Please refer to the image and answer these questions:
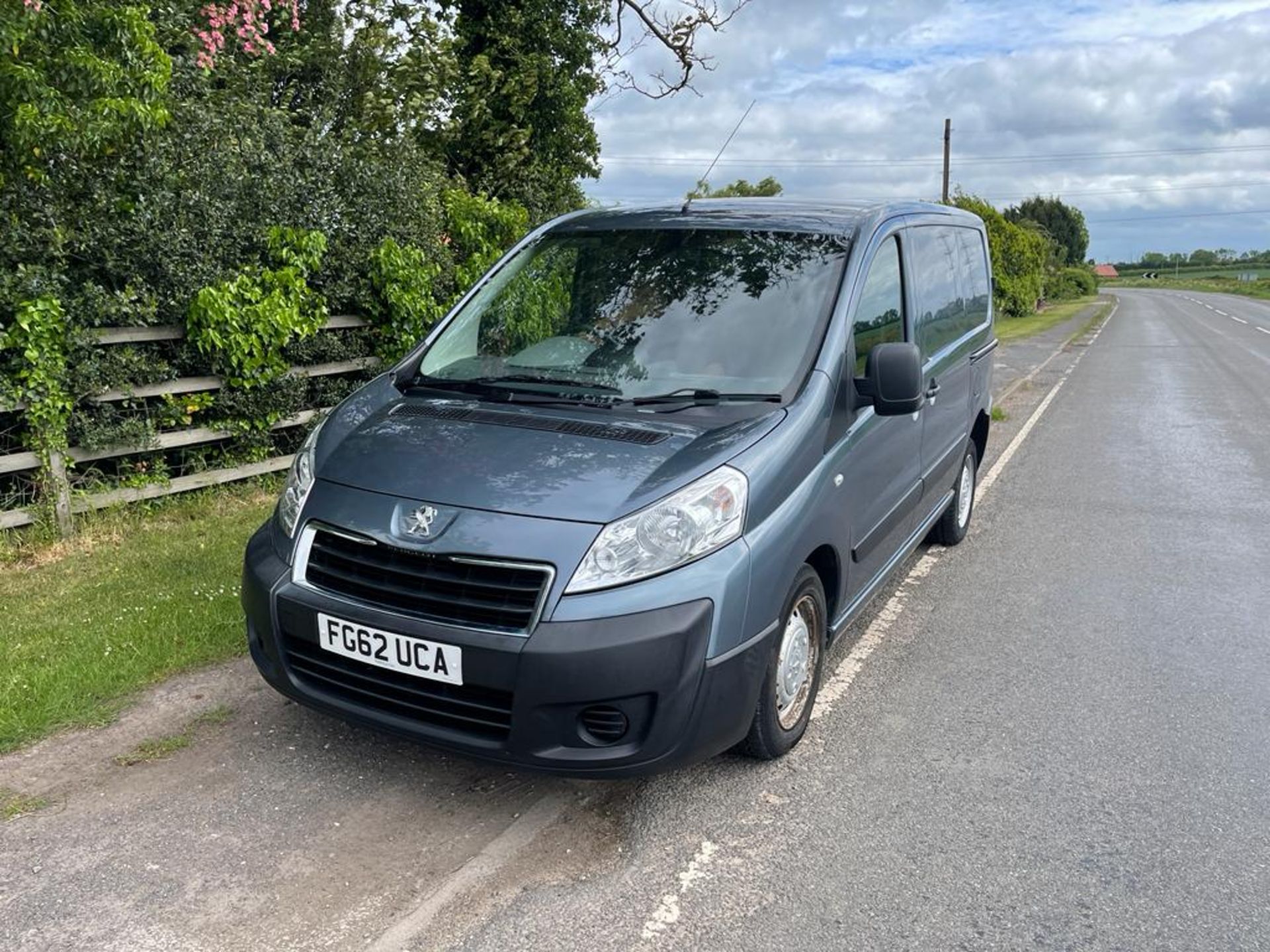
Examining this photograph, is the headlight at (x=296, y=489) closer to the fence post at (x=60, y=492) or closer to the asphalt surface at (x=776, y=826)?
the asphalt surface at (x=776, y=826)

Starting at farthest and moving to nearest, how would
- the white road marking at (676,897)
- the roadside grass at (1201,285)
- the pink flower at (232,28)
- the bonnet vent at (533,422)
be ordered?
the roadside grass at (1201,285), the pink flower at (232,28), the bonnet vent at (533,422), the white road marking at (676,897)

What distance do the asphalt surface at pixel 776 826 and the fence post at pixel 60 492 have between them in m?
2.45

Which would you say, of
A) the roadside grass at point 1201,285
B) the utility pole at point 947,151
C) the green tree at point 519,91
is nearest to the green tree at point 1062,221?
the roadside grass at point 1201,285

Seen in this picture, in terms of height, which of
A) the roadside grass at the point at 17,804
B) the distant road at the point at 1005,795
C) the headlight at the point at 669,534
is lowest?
the distant road at the point at 1005,795

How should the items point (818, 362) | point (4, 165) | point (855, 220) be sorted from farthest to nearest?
1. point (4, 165)
2. point (855, 220)
3. point (818, 362)

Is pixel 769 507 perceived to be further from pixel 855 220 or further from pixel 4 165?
pixel 4 165

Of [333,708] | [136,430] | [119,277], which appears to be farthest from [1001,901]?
[119,277]

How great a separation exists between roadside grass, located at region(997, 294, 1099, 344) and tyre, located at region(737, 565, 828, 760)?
23158 millimetres

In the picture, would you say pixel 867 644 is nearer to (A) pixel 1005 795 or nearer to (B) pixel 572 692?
(A) pixel 1005 795

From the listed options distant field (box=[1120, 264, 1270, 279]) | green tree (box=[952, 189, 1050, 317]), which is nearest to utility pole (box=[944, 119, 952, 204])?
green tree (box=[952, 189, 1050, 317])

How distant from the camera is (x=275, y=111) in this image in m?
8.02

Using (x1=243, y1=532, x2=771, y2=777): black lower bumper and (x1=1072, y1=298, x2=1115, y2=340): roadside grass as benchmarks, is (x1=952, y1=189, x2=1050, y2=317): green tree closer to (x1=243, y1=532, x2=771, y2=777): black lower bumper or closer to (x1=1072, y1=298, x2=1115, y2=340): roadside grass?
(x1=1072, y1=298, x2=1115, y2=340): roadside grass

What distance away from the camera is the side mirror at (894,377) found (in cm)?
373

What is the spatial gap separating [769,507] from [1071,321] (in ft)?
123
